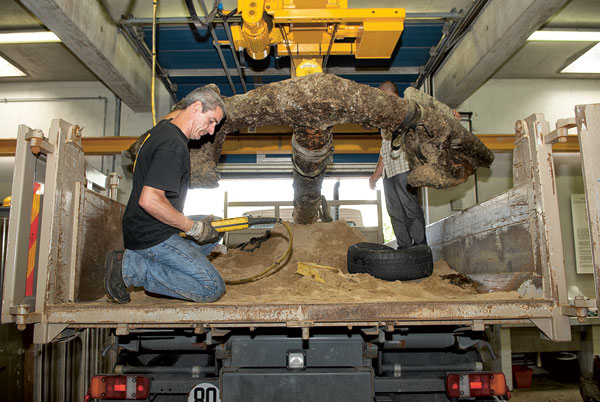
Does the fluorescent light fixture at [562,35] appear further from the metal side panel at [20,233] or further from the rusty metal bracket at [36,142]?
the metal side panel at [20,233]

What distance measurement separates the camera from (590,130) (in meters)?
2.06

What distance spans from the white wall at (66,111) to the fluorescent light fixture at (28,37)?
137 cm

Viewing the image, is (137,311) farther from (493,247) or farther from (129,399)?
(493,247)

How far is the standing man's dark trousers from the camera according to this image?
3709 mm

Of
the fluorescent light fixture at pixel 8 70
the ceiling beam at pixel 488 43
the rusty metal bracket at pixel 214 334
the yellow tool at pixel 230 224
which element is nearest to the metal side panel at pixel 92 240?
the yellow tool at pixel 230 224

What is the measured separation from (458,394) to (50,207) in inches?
99.3

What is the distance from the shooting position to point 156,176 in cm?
226

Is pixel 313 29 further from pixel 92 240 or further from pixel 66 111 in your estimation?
pixel 66 111

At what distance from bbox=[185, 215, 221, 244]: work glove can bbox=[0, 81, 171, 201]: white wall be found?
5.20 m

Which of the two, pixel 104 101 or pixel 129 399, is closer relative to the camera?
pixel 129 399

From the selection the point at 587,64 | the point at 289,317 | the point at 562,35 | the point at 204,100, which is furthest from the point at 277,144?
the point at 587,64

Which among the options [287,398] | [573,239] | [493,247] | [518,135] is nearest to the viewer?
[287,398]

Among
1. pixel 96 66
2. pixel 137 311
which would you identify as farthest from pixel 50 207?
pixel 96 66

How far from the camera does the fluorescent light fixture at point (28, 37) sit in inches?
240
